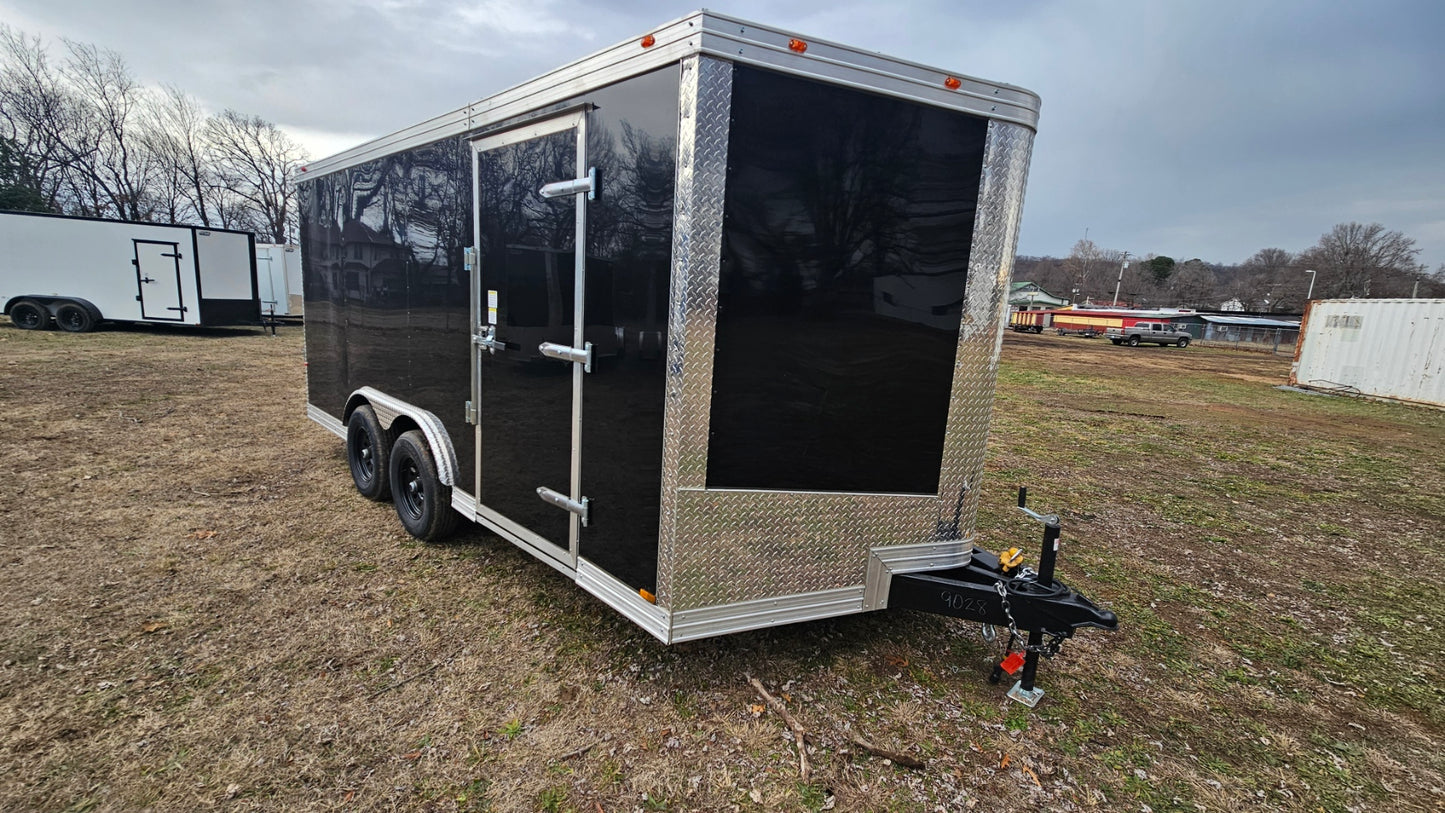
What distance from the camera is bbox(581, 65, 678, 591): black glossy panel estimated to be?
2.41m

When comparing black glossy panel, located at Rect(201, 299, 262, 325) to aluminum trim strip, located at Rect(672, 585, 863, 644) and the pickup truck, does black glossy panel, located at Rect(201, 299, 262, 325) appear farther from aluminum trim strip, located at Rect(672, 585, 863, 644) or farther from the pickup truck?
the pickup truck

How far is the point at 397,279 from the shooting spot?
164 inches

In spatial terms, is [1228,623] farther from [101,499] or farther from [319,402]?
[101,499]

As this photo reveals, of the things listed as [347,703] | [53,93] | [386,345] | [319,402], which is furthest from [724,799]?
[53,93]

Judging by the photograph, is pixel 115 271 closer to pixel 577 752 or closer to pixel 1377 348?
pixel 577 752

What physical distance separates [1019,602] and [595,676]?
1.98 meters

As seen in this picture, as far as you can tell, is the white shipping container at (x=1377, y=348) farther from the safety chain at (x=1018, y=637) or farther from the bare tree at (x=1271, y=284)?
the bare tree at (x=1271, y=284)

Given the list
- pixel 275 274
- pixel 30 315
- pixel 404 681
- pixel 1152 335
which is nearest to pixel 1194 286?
pixel 1152 335

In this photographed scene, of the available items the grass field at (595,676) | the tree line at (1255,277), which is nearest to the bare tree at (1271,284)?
the tree line at (1255,277)

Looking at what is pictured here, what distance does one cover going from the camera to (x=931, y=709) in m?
2.83

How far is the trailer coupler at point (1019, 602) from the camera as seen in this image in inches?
108

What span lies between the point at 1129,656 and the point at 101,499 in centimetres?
712

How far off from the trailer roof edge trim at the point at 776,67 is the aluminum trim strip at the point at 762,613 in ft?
6.94

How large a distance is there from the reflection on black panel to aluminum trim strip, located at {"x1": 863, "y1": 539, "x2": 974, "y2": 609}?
35 centimetres
